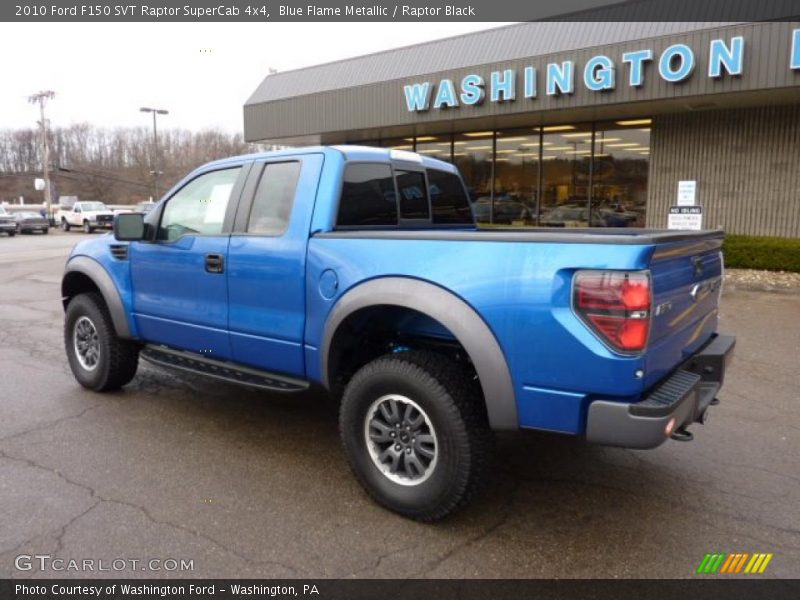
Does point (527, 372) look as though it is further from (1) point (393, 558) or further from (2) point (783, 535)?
(2) point (783, 535)

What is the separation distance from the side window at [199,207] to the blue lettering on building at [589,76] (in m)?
10.7

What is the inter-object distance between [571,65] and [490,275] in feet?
39.1

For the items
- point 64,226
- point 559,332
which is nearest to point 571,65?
A: point 559,332

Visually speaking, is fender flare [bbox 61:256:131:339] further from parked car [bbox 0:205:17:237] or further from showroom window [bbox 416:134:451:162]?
parked car [bbox 0:205:17:237]

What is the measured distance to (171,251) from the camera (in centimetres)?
438

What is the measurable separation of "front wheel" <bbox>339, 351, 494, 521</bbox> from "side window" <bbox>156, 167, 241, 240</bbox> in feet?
5.62

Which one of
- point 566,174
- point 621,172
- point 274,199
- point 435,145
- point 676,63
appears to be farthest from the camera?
point 435,145

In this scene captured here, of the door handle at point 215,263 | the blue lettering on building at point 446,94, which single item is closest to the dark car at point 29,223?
the blue lettering on building at point 446,94

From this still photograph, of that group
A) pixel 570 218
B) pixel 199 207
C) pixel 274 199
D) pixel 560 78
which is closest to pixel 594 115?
pixel 560 78

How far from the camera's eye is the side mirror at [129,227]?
4.43 metres

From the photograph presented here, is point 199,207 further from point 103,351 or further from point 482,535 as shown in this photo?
point 482,535

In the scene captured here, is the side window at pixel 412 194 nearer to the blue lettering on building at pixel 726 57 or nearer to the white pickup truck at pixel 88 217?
the blue lettering on building at pixel 726 57

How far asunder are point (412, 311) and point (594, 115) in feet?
43.3

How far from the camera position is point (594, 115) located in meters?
14.8
